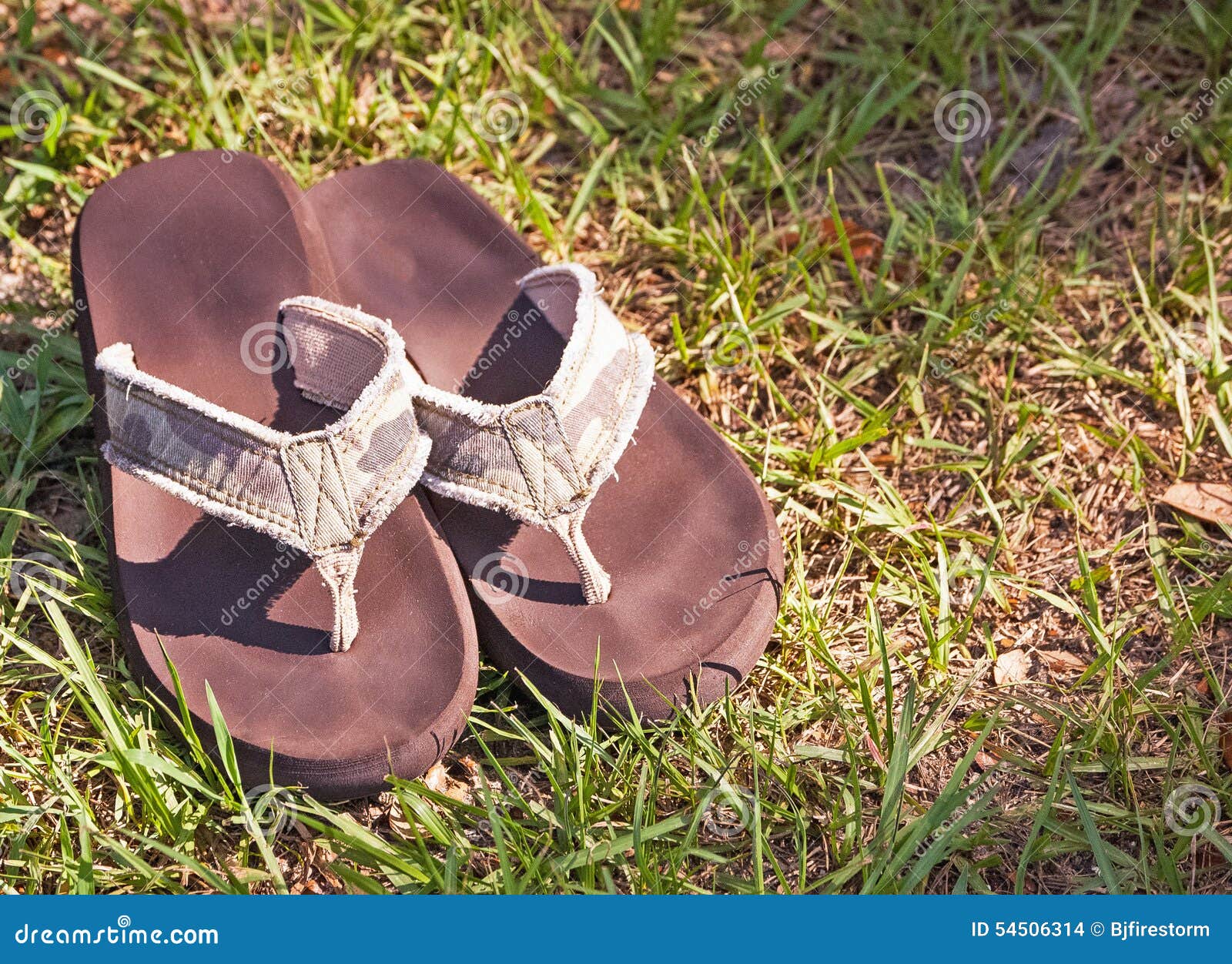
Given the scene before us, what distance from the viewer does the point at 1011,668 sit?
8.30 feet

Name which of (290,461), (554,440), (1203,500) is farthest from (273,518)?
(1203,500)

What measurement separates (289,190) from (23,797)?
5.18 feet

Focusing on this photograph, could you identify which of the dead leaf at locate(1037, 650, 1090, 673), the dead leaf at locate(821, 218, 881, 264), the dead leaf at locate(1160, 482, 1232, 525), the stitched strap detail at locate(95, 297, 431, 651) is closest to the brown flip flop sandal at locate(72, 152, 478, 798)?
the stitched strap detail at locate(95, 297, 431, 651)

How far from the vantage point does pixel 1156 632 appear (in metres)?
2.55

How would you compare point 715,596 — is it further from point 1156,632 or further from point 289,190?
point 289,190

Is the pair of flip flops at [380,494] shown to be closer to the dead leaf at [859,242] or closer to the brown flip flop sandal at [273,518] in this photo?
the brown flip flop sandal at [273,518]

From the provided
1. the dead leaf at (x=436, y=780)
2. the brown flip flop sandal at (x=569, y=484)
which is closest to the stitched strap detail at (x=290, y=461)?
the brown flip flop sandal at (x=569, y=484)

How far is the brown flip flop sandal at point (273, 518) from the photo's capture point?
88.2 inches

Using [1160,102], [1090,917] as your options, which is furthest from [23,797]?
[1160,102]

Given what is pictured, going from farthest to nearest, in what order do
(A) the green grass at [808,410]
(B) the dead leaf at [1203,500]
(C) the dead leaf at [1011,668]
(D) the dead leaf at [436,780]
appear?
(B) the dead leaf at [1203,500] → (C) the dead leaf at [1011,668] → (D) the dead leaf at [436,780] → (A) the green grass at [808,410]

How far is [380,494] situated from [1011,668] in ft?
4.81

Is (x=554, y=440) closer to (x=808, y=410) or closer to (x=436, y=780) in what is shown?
(x=436, y=780)

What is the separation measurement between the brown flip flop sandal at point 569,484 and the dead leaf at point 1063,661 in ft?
2.13

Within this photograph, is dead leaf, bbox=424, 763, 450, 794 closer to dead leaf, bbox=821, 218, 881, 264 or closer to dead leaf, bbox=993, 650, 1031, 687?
dead leaf, bbox=993, 650, 1031, 687
